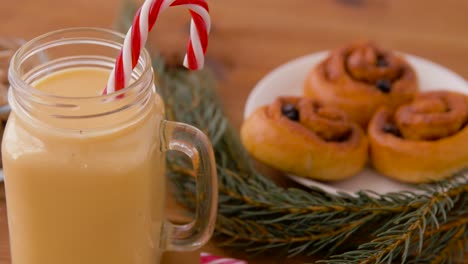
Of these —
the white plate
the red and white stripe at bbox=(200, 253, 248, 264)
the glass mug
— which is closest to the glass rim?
Answer: the glass mug

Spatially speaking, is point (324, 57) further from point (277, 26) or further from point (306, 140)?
point (306, 140)

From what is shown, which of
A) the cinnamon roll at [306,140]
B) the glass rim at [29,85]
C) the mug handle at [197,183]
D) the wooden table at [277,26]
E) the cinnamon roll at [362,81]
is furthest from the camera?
the wooden table at [277,26]

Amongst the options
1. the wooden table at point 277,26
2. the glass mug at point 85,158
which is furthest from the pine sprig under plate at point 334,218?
the wooden table at point 277,26

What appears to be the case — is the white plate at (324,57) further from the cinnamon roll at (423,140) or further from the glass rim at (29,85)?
the glass rim at (29,85)

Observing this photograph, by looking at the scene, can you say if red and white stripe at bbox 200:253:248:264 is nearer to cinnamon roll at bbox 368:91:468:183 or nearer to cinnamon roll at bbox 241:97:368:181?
cinnamon roll at bbox 241:97:368:181

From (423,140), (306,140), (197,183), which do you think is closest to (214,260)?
(197,183)
